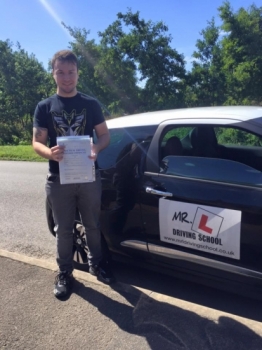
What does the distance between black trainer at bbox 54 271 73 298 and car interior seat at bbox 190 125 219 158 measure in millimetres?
1593

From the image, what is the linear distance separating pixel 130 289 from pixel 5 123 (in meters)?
36.1

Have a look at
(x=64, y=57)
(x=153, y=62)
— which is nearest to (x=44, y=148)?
(x=64, y=57)

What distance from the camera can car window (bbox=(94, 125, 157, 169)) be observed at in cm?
344

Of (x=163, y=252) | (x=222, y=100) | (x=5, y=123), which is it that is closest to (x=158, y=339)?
(x=163, y=252)

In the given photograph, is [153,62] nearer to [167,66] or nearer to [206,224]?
[167,66]

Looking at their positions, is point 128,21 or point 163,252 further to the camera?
point 128,21

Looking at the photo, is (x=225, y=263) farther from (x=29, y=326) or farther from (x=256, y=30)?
(x=256, y=30)

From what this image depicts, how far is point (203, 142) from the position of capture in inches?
136

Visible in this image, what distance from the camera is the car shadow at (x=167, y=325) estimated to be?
8.67ft

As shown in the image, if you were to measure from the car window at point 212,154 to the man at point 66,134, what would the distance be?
1.90ft

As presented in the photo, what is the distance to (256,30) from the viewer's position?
25266 millimetres

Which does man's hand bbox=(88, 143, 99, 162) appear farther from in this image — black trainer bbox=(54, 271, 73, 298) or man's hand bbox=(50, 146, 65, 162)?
black trainer bbox=(54, 271, 73, 298)

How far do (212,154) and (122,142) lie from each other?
2.74 feet

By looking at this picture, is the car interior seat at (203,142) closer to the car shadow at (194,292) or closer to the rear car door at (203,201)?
the rear car door at (203,201)
